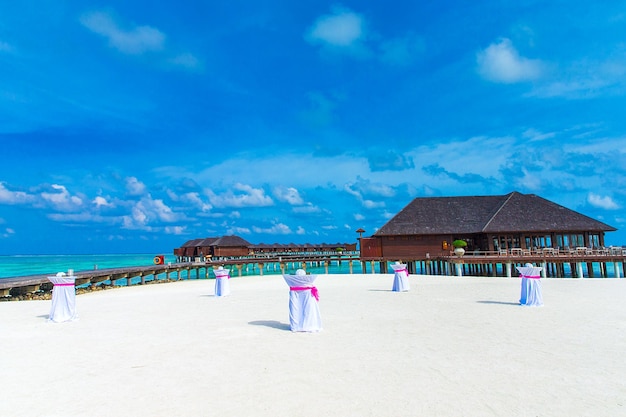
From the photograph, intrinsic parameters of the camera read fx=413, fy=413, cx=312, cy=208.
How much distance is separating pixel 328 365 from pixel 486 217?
31.3 m

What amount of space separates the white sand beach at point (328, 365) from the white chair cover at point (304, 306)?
0.38m

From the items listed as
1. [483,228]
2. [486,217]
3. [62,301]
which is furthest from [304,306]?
[486,217]

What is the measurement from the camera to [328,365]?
220 inches

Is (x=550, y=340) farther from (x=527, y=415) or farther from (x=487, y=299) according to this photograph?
(x=487, y=299)

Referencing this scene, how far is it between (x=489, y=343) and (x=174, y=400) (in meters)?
→ 4.90

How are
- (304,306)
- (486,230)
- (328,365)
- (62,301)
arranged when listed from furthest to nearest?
1. (486,230)
2. (62,301)
3. (304,306)
4. (328,365)

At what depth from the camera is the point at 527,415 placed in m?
3.79

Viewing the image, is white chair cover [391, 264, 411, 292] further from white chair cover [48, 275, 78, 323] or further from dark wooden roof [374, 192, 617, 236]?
dark wooden roof [374, 192, 617, 236]

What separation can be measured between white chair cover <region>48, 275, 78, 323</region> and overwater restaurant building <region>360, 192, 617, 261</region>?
26102 millimetres

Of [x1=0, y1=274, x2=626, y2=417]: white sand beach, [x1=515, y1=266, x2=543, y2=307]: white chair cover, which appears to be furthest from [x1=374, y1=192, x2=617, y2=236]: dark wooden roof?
[x1=0, y1=274, x2=626, y2=417]: white sand beach

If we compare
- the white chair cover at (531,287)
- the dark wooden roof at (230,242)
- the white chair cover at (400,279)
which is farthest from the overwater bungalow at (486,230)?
the dark wooden roof at (230,242)

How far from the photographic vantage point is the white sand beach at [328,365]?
4168 millimetres

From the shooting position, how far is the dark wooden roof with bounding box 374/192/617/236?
101 ft

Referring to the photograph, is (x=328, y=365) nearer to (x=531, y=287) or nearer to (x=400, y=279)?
(x=531, y=287)
